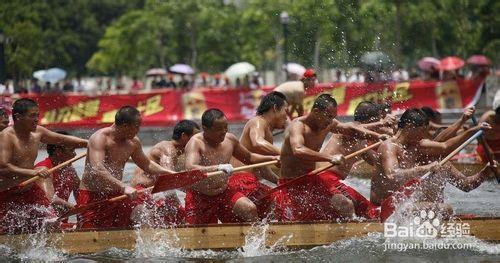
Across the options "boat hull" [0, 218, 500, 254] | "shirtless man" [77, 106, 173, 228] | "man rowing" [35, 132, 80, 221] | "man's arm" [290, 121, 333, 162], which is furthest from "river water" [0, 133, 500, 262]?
"man rowing" [35, 132, 80, 221]

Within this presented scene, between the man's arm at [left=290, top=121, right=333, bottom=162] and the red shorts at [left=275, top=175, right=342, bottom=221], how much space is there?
40 cm

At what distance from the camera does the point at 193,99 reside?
24641 millimetres

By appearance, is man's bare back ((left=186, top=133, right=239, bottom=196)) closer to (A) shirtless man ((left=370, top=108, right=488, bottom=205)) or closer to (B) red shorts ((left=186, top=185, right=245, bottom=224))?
(B) red shorts ((left=186, top=185, right=245, bottom=224))

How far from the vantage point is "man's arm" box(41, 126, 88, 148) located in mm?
10398

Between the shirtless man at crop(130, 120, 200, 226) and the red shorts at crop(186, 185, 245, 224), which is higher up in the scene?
the shirtless man at crop(130, 120, 200, 226)

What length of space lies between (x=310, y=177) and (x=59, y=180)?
3199mm

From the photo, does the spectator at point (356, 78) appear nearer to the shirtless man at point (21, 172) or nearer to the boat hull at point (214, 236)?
the boat hull at point (214, 236)

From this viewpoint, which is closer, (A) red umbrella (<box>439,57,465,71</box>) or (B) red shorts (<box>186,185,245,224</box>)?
(B) red shorts (<box>186,185,245,224</box>)

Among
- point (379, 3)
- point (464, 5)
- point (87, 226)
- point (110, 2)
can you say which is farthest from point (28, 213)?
point (110, 2)

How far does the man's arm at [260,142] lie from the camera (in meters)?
10.6

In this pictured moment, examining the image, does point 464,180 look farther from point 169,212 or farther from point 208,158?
point 169,212

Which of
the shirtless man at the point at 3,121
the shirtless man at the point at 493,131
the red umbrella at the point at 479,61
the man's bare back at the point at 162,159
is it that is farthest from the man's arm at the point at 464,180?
the red umbrella at the point at 479,61

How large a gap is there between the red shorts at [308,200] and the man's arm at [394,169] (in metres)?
0.84

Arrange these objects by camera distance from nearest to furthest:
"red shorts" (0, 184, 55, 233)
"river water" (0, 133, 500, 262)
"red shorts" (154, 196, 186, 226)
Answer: "river water" (0, 133, 500, 262) < "red shorts" (0, 184, 55, 233) < "red shorts" (154, 196, 186, 226)
